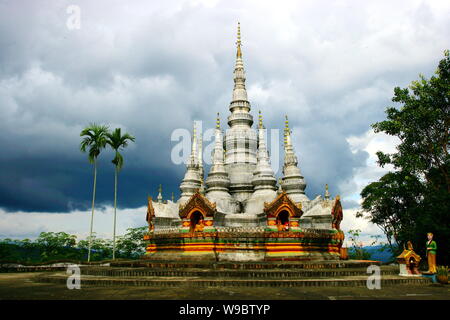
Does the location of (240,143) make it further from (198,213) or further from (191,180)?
(198,213)

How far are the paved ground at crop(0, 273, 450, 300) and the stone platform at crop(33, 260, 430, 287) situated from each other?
0.81 m

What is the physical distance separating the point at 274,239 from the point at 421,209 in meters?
11.5

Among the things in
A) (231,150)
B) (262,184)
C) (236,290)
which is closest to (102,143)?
(231,150)

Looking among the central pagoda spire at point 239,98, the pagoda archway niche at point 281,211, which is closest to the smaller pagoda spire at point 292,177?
the central pagoda spire at point 239,98

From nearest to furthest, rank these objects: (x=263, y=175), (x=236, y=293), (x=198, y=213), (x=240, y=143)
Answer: (x=236, y=293) → (x=198, y=213) → (x=263, y=175) → (x=240, y=143)

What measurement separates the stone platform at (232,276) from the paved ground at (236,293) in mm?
806

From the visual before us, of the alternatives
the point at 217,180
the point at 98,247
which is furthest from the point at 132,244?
the point at 217,180

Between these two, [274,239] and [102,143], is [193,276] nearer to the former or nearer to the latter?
[274,239]

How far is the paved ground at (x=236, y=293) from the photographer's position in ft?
36.1

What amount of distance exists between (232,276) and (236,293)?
15.8 feet

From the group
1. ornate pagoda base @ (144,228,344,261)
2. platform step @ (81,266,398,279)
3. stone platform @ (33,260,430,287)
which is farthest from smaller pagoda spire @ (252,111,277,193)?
platform step @ (81,266,398,279)

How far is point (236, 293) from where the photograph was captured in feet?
38.5

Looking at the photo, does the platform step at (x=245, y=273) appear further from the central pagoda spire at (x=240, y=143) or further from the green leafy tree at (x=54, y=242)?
the green leafy tree at (x=54, y=242)

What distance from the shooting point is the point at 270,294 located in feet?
37.7
